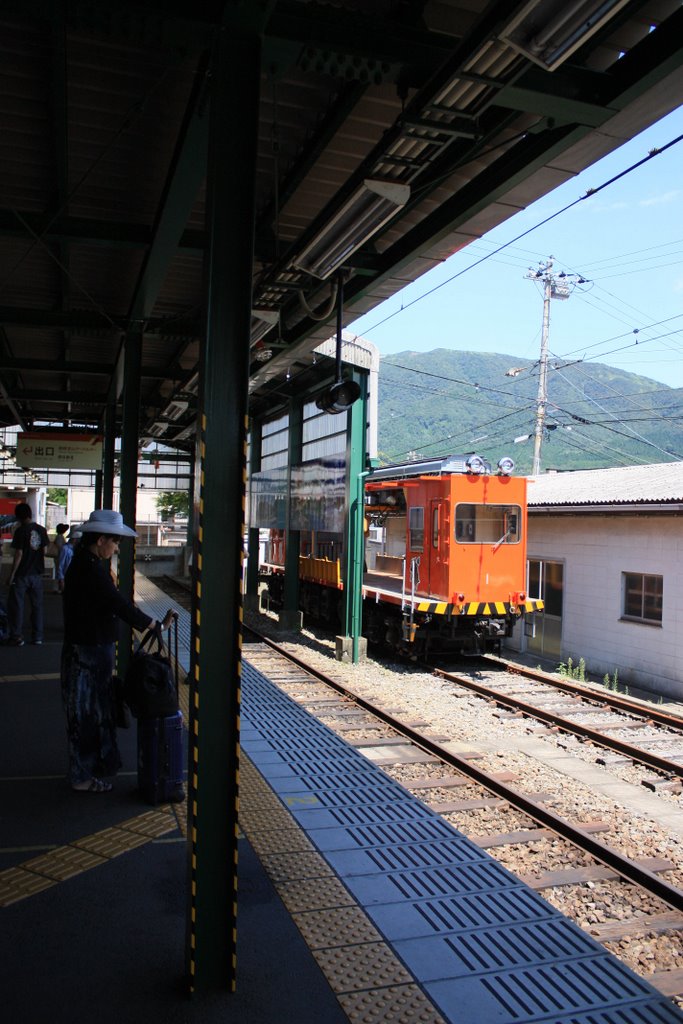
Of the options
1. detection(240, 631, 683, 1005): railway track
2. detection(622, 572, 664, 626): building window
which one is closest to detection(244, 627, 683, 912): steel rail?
detection(240, 631, 683, 1005): railway track

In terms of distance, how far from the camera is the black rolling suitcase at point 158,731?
4965mm

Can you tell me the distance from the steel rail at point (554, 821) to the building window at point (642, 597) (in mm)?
5857

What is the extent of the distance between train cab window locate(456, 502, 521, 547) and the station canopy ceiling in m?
5.35

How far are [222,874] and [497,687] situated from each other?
9.51m

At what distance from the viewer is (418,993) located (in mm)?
3121

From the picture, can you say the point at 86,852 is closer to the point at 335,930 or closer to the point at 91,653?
the point at 91,653

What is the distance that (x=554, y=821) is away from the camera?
620 centimetres

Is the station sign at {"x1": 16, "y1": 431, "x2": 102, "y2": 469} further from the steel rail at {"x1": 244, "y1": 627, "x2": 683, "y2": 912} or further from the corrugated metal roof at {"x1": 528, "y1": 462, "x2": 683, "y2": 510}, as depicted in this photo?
the steel rail at {"x1": 244, "y1": 627, "x2": 683, "y2": 912}

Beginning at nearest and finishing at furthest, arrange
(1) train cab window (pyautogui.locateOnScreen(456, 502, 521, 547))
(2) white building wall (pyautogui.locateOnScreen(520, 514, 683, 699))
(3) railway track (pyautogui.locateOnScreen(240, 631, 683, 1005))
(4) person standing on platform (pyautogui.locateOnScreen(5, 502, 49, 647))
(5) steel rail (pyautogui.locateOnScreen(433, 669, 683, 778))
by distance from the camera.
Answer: (3) railway track (pyautogui.locateOnScreen(240, 631, 683, 1005))
(5) steel rail (pyautogui.locateOnScreen(433, 669, 683, 778))
(4) person standing on platform (pyautogui.locateOnScreen(5, 502, 49, 647))
(2) white building wall (pyautogui.locateOnScreen(520, 514, 683, 699))
(1) train cab window (pyautogui.locateOnScreen(456, 502, 521, 547))

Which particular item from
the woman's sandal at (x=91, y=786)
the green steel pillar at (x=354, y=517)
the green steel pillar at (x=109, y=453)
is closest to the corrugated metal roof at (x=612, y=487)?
the green steel pillar at (x=354, y=517)

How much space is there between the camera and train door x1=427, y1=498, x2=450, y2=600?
43.2ft

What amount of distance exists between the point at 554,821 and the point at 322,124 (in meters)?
5.30

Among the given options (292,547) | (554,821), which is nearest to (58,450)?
(292,547)

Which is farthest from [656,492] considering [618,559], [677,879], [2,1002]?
[2,1002]
